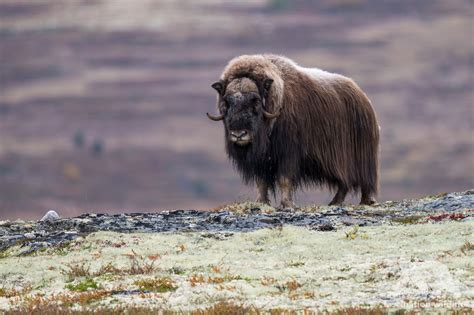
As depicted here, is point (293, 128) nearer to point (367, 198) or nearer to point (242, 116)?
point (242, 116)

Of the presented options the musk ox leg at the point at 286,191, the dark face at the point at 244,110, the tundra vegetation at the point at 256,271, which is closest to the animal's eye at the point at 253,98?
the dark face at the point at 244,110

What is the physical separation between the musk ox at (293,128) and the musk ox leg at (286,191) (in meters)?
0.01

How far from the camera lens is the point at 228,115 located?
15094 millimetres

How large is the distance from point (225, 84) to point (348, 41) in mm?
98205

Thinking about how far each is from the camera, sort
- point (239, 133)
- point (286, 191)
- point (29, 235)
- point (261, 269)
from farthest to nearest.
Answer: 1. point (286, 191)
2. point (239, 133)
3. point (29, 235)
4. point (261, 269)

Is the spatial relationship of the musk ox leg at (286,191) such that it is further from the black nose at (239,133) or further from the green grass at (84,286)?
the green grass at (84,286)

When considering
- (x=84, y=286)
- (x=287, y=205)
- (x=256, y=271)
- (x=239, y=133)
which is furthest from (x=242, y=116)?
(x=84, y=286)

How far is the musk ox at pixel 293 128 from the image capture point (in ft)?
49.5

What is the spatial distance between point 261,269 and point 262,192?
15.9ft

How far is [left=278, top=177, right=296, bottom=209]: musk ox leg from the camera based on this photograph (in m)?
15.1

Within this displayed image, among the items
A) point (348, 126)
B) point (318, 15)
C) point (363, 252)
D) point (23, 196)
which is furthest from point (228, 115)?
point (318, 15)

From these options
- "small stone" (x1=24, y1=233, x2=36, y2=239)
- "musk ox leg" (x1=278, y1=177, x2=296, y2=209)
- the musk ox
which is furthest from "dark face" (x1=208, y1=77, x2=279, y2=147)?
Result: "small stone" (x1=24, y1=233, x2=36, y2=239)

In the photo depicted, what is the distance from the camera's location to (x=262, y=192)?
15.5 metres

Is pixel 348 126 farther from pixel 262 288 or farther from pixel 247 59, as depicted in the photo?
pixel 262 288
